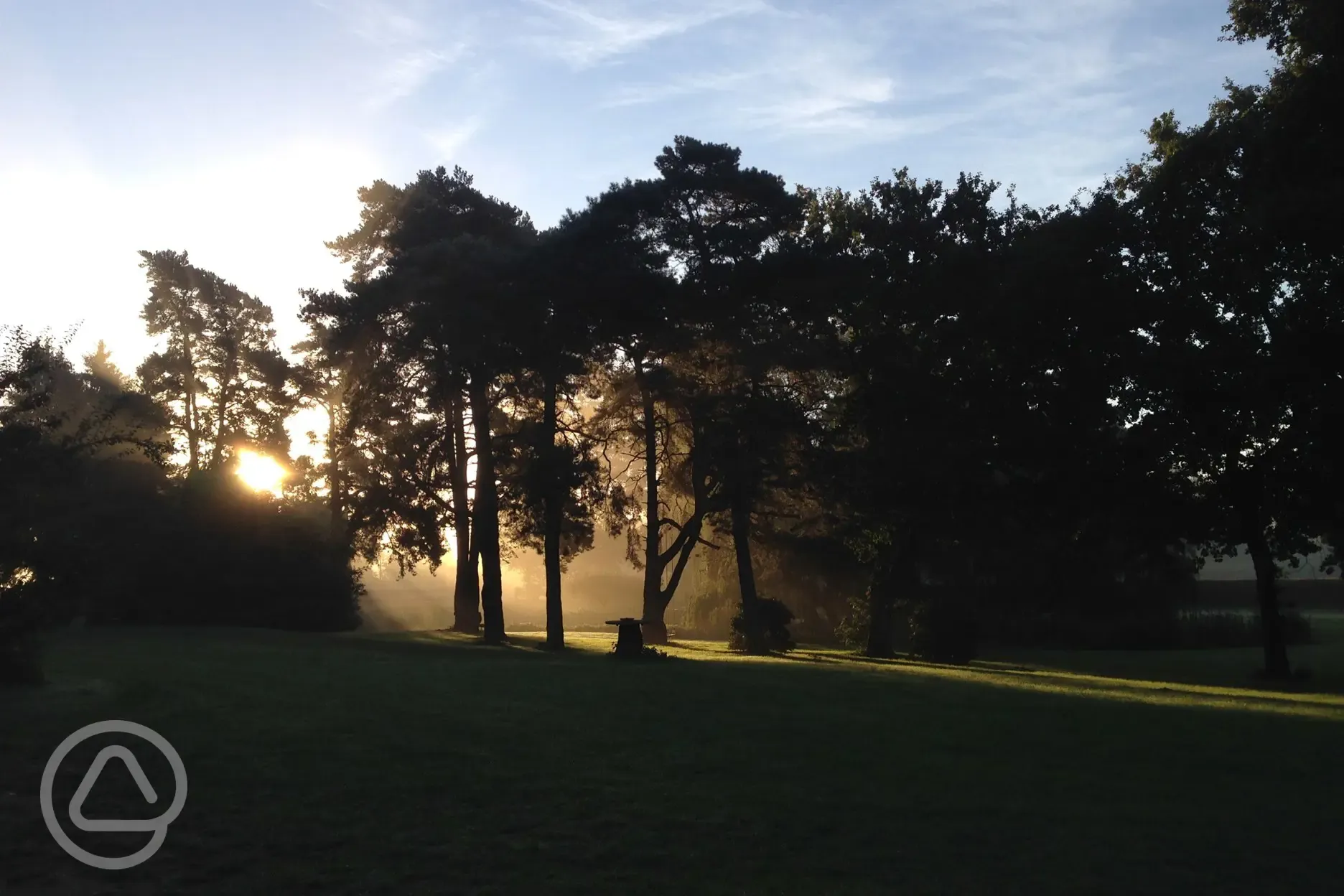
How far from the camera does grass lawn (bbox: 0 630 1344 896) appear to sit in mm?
9164

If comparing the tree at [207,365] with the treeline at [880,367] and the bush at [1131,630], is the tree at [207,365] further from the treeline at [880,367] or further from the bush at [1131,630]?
the bush at [1131,630]

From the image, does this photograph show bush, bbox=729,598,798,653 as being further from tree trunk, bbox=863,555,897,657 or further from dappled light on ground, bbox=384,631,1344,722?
tree trunk, bbox=863,555,897,657

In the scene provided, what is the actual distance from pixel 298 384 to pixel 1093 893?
53994mm

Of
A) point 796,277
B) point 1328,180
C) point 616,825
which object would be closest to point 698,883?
→ point 616,825

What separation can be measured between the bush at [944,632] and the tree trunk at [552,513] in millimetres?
13681

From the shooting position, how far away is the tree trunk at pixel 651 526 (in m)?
40.7

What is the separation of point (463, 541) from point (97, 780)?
38934mm

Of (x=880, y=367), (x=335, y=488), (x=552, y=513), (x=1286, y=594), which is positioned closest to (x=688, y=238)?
(x=880, y=367)

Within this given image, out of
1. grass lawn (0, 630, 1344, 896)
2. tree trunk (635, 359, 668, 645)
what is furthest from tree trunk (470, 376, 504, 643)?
grass lawn (0, 630, 1344, 896)

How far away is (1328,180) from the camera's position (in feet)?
76.2

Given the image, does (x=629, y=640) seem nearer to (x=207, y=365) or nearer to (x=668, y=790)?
(x=668, y=790)

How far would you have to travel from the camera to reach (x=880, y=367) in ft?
124

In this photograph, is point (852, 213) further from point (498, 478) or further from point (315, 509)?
point (315, 509)

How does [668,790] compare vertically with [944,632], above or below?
above
